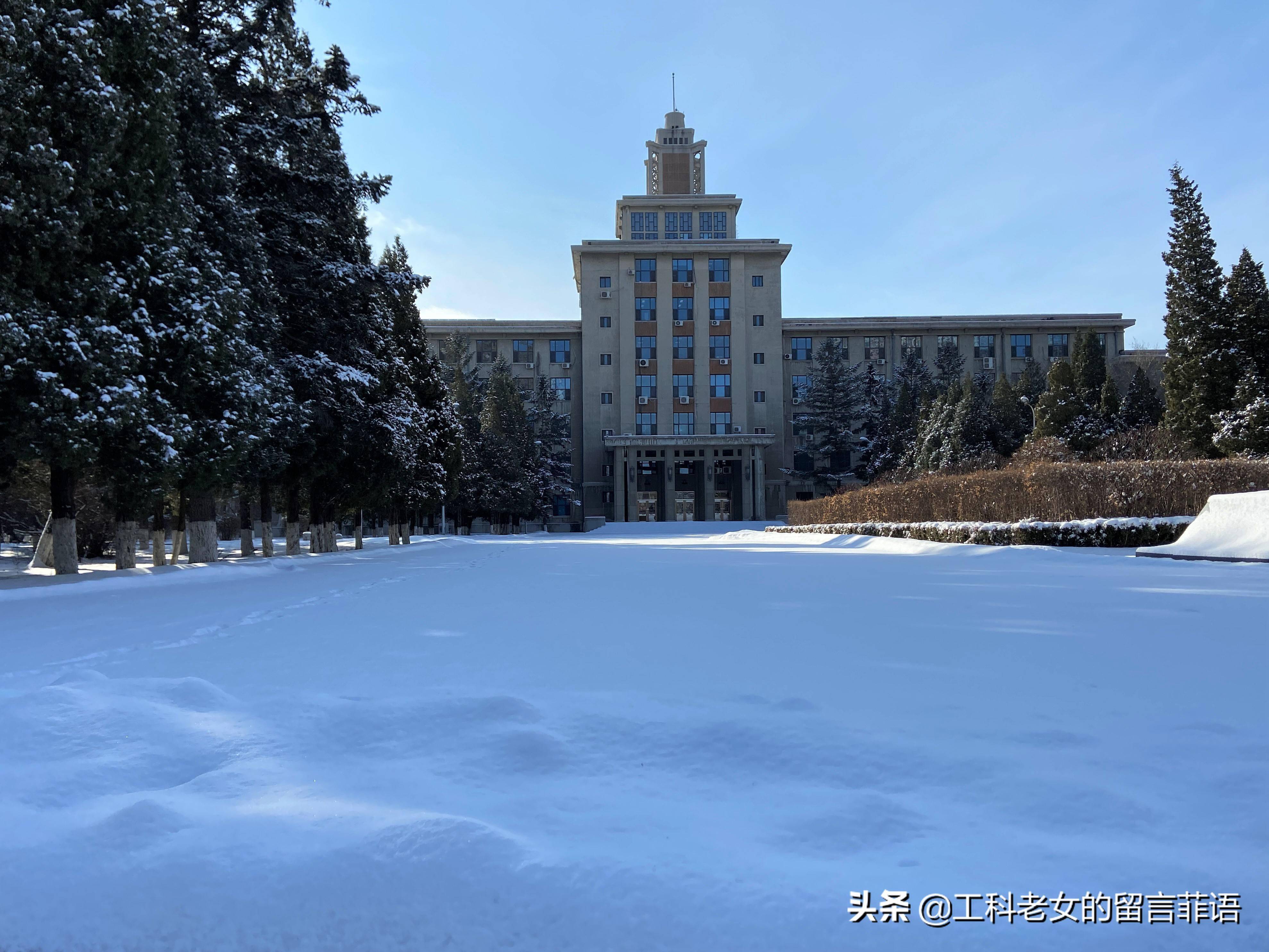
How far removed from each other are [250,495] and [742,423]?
4877 cm

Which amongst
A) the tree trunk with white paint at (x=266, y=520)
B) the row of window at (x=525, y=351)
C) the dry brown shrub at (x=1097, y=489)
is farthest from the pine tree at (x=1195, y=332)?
the row of window at (x=525, y=351)

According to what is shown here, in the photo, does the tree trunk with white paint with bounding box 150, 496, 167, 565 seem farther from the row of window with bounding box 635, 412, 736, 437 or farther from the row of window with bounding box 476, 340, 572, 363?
the row of window with bounding box 476, 340, 572, 363

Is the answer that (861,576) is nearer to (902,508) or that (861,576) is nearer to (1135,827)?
(1135,827)

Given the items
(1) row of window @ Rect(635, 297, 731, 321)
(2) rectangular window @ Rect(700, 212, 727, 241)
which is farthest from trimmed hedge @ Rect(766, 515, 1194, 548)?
(2) rectangular window @ Rect(700, 212, 727, 241)

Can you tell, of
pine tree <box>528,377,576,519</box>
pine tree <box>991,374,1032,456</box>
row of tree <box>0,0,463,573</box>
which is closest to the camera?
row of tree <box>0,0,463,573</box>

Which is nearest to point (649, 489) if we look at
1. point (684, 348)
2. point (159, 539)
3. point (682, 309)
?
point (684, 348)

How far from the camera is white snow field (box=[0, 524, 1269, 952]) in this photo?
1.97 m

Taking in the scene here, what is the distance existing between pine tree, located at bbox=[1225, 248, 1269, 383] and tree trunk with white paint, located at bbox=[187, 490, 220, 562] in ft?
99.3

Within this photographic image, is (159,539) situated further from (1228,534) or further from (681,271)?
(681,271)

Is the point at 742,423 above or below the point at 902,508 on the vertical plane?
above

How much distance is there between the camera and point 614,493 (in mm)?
68750

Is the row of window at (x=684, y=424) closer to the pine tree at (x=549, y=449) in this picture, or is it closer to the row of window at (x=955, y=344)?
the pine tree at (x=549, y=449)

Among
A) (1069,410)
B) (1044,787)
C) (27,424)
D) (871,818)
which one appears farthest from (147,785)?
(1069,410)

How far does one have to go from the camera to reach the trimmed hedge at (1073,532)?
49.1 feet
